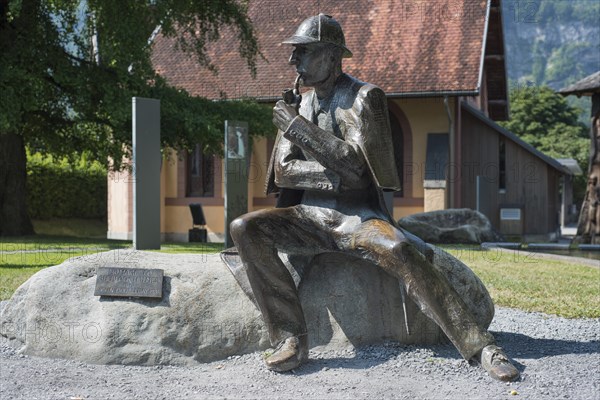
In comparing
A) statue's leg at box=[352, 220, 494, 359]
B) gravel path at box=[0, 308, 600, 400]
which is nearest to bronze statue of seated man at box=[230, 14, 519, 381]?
statue's leg at box=[352, 220, 494, 359]

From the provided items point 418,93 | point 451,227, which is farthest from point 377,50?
point 451,227

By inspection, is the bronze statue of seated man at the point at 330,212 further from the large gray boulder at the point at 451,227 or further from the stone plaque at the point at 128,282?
the large gray boulder at the point at 451,227

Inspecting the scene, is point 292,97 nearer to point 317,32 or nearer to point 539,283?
point 317,32

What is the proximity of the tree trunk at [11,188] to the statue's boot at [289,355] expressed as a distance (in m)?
16.0

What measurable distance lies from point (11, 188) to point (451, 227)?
1066cm

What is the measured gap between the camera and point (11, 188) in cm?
2008

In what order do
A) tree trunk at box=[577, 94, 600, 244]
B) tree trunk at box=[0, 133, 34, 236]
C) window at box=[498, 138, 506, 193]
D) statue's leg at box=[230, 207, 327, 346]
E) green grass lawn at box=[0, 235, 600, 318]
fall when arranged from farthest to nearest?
window at box=[498, 138, 506, 193] → tree trunk at box=[0, 133, 34, 236] → tree trunk at box=[577, 94, 600, 244] → green grass lawn at box=[0, 235, 600, 318] → statue's leg at box=[230, 207, 327, 346]

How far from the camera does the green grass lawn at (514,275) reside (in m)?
8.82

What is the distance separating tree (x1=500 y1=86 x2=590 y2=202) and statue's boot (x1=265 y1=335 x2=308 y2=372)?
165 feet

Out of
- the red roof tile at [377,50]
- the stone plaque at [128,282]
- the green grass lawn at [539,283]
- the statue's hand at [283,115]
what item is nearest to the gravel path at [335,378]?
the stone plaque at [128,282]

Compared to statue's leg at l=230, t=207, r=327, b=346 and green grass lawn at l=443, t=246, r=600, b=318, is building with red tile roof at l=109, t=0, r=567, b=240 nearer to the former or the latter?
green grass lawn at l=443, t=246, r=600, b=318

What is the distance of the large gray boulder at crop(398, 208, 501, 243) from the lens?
734 inches

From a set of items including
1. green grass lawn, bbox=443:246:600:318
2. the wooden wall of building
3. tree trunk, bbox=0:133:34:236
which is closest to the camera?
green grass lawn, bbox=443:246:600:318

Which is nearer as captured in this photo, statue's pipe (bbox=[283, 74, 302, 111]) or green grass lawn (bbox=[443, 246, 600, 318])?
statue's pipe (bbox=[283, 74, 302, 111])
